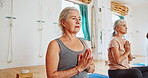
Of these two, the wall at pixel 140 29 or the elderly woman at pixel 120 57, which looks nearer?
the elderly woman at pixel 120 57

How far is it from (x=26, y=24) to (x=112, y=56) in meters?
2.74

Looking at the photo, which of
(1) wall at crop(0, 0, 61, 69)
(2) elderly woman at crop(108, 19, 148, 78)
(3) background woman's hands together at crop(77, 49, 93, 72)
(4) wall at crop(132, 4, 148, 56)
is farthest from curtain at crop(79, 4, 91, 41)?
(3) background woman's hands together at crop(77, 49, 93, 72)

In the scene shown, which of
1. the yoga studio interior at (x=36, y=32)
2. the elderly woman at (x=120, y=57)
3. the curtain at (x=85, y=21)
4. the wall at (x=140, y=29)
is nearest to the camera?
the elderly woman at (x=120, y=57)

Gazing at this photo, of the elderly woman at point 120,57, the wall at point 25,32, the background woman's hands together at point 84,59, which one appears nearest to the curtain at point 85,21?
the wall at point 25,32

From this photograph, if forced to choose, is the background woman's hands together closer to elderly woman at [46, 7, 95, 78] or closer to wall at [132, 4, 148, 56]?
elderly woman at [46, 7, 95, 78]

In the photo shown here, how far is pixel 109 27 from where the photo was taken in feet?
18.1

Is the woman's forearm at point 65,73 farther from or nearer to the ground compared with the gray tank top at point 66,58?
nearer to the ground

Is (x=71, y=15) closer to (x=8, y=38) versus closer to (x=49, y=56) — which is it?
(x=49, y=56)

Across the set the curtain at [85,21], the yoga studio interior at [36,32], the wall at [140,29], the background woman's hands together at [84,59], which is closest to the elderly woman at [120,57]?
the background woman's hands together at [84,59]

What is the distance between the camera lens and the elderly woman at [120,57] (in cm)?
130

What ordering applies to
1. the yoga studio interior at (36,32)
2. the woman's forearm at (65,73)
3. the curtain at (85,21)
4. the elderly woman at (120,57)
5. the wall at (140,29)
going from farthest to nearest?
the wall at (140,29) < the curtain at (85,21) < the yoga studio interior at (36,32) < the elderly woman at (120,57) < the woman's forearm at (65,73)

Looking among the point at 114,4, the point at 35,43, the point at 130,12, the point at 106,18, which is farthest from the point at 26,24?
the point at 130,12

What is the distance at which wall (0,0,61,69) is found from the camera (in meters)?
3.02

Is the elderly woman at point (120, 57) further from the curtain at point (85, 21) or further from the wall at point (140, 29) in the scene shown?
the wall at point (140, 29)
